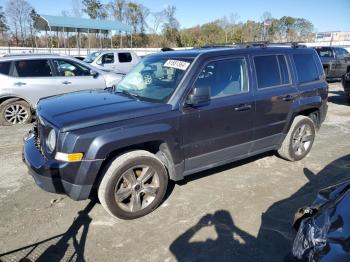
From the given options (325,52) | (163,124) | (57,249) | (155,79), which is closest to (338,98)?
(325,52)

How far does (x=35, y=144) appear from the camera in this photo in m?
4.08

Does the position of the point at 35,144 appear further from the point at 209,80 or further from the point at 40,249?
the point at 209,80

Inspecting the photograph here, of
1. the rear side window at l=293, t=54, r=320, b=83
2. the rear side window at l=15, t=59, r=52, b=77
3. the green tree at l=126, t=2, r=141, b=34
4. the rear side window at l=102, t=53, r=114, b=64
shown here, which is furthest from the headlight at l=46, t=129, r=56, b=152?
the green tree at l=126, t=2, r=141, b=34

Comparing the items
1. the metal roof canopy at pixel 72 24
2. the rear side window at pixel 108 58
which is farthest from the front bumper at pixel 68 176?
the metal roof canopy at pixel 72 24

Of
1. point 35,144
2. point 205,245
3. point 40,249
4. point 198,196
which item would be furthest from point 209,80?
point 40,249

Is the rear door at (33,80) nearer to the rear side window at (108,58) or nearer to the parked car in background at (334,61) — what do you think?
the rear side window at (108,58)

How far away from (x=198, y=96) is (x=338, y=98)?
1070 centimetres

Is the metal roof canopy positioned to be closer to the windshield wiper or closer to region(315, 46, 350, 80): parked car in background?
region(315, 46, 350, 80): parked car in background

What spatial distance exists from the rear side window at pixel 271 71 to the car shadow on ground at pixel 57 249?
3050mm

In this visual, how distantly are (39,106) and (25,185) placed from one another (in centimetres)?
121

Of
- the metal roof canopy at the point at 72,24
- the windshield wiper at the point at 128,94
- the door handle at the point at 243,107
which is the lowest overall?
the door handle at the point at 243,107

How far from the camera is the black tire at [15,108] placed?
26.1 ft

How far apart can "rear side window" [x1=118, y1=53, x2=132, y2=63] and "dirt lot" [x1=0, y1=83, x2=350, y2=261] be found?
1260 centimetres

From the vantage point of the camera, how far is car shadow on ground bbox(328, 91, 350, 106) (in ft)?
38.7
